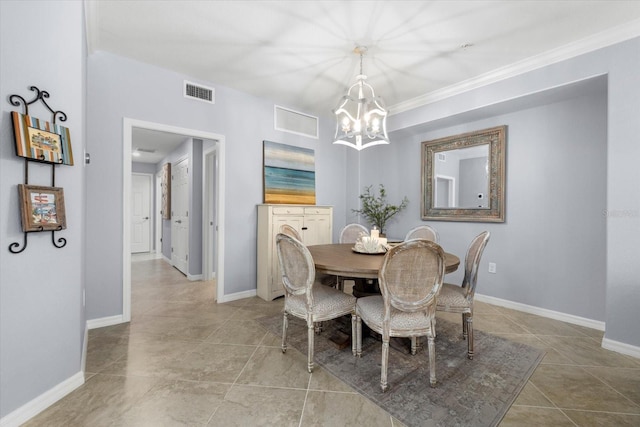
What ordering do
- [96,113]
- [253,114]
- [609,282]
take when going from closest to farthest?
1. [609,282]
2. [96,113]
3. [253,114]

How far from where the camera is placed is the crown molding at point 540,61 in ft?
7.37

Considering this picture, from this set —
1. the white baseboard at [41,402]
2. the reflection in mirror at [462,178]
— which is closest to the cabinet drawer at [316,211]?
the reflection in mirror at [462,178]

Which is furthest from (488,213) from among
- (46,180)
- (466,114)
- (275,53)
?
(46,180)

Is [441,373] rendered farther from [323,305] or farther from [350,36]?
[350,36]

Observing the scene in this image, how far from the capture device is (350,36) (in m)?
2.41

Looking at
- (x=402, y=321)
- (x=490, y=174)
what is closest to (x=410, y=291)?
(x=402, y=321)

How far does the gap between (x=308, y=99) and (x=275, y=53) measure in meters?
1.13

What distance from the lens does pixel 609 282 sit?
227 cm

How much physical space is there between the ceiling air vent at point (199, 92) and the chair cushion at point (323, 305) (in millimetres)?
2538

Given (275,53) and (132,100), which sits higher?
(275,53)

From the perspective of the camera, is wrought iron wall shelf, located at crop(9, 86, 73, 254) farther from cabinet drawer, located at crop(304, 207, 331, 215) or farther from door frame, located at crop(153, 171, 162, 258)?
door frame, located at crop(153, 171, 162, 258)

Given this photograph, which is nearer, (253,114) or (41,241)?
(41,241)

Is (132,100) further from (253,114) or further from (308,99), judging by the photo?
(308,99)

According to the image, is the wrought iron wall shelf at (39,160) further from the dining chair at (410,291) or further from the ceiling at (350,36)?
the dining chair at (410,291)
